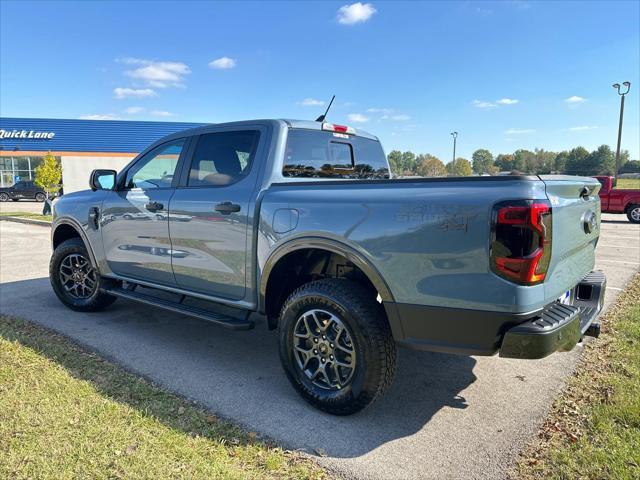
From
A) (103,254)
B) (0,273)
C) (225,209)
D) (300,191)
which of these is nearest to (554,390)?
(300,191)

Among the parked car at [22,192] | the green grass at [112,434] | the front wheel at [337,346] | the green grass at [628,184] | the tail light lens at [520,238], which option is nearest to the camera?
the tail light lens at [520,238]

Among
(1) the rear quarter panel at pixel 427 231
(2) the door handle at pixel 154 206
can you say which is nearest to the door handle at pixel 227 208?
(1) the rear quarter panel at pixel 427 231

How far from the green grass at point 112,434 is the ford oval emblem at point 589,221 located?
2.24 metres

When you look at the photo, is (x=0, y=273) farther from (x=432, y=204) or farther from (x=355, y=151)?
(x=432, y=204)

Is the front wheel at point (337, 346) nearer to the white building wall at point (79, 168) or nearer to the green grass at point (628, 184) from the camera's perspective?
the green grass at point (628, 184)

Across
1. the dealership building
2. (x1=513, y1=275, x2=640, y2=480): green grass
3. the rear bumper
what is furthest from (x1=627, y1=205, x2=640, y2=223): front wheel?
the dealership building

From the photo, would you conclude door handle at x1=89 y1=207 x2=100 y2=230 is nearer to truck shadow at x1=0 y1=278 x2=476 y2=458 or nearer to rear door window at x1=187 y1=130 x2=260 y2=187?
truck shadow at x1=0 y1=278 x2=476 y2=458

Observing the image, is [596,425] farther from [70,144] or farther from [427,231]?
[70,144]

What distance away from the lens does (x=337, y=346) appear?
3043mm

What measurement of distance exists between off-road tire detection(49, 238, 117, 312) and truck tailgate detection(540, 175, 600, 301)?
4.46 m

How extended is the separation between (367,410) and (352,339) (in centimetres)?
61

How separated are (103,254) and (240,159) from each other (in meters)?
2.14

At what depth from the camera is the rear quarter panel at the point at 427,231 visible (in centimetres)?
241

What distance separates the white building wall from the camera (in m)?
35.2
